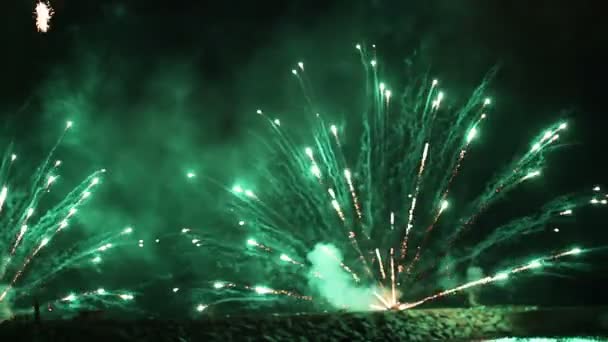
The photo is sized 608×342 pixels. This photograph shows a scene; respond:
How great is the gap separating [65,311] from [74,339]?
16902 millimetres

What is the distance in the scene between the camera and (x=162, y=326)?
14.9 meters

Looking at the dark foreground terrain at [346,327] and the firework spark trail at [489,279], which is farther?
the firework spark trail at [489,279]

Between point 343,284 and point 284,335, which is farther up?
point 343,284

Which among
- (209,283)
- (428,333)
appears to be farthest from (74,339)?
(209,283)

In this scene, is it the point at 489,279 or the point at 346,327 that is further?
the point at 489,279

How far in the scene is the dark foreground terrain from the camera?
45.4ft

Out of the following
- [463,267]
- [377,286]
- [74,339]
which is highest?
[463,267]

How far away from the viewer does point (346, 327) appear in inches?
718

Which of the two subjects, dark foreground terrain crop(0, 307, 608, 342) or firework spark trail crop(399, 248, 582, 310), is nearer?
dark foreground terrain crop(0, 307, 608, 342)

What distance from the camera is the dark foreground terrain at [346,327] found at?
45.4ft

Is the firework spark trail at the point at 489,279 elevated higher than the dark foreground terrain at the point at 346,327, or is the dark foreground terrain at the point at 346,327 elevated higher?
the firework spark trail at the point at 489,279

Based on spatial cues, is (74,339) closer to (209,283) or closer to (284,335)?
(284,335)

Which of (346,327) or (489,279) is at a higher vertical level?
(489,279)

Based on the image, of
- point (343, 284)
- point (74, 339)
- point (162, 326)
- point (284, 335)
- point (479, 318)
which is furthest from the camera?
point (343, 284)
